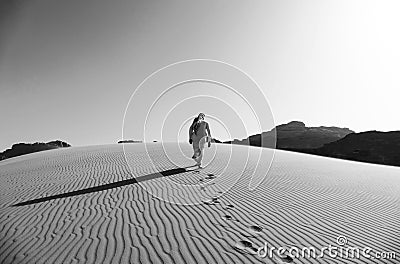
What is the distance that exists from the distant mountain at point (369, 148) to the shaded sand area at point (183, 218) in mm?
35588

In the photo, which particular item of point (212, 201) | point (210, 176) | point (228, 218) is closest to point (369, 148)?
point (210, 176)

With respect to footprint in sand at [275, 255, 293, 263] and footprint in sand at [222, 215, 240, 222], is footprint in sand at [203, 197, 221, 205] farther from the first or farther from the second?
footprint in sand at [275, 255, 293, 263]

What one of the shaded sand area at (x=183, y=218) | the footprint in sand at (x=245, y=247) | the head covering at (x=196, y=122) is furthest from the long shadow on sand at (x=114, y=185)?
the footprint in sand at (x=245, y=247)

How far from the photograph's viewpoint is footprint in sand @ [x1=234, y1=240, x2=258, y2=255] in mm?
5906

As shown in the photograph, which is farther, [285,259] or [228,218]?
[228,218]

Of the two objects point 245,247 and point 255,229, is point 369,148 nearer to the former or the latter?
point 255,229

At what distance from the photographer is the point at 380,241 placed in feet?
23.0

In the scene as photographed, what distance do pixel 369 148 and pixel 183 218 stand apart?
1895 inches

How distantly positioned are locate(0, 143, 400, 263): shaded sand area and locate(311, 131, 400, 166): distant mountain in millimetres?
35588

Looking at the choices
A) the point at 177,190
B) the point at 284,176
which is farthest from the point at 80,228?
the point at 284,176

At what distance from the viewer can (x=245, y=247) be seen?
6.07m

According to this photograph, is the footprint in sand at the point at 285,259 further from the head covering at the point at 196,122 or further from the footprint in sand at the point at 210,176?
the head covering at the point at 196,122

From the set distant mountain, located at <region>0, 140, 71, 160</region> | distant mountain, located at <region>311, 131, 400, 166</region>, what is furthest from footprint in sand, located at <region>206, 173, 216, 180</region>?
distant mountain, located at <region>0, 140, 71, 160</region>

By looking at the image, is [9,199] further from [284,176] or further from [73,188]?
[284,176]
